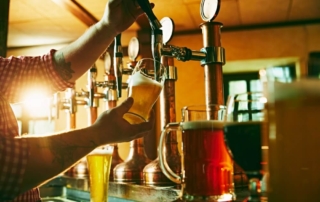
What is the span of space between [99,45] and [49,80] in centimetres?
25

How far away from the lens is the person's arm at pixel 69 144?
0.92 metres

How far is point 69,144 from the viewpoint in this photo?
97 centimetres

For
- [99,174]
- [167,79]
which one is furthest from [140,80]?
[167,79]

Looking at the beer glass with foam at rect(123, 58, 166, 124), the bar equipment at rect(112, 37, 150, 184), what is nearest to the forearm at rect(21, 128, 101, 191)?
the beer glass with foam at rect(123, 58, 166, 124)

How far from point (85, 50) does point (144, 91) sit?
0.45 metres

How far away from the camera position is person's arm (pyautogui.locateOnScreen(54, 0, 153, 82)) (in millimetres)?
1280

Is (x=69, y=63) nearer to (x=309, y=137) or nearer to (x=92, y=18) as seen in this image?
(x=309, y=137)

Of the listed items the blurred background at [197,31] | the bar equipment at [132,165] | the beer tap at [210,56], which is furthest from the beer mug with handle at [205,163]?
the blurred background at [197,31]

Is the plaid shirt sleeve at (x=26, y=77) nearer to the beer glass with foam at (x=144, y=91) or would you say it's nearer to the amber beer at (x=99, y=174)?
the amber beer at (x=99, y=174)

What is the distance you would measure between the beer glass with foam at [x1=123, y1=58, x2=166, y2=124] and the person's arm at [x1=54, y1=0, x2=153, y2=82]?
29 centimetres

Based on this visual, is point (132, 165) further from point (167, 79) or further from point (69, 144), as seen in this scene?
point (69, 144)

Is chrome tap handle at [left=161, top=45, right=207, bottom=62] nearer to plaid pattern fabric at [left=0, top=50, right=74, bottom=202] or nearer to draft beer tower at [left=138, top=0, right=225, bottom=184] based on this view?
draft beer tower at [left=138, top=0, right=225, bottom=184]

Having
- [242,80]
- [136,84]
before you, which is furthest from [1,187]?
[242,80]

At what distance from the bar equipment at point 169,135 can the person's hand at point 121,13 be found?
21cm
